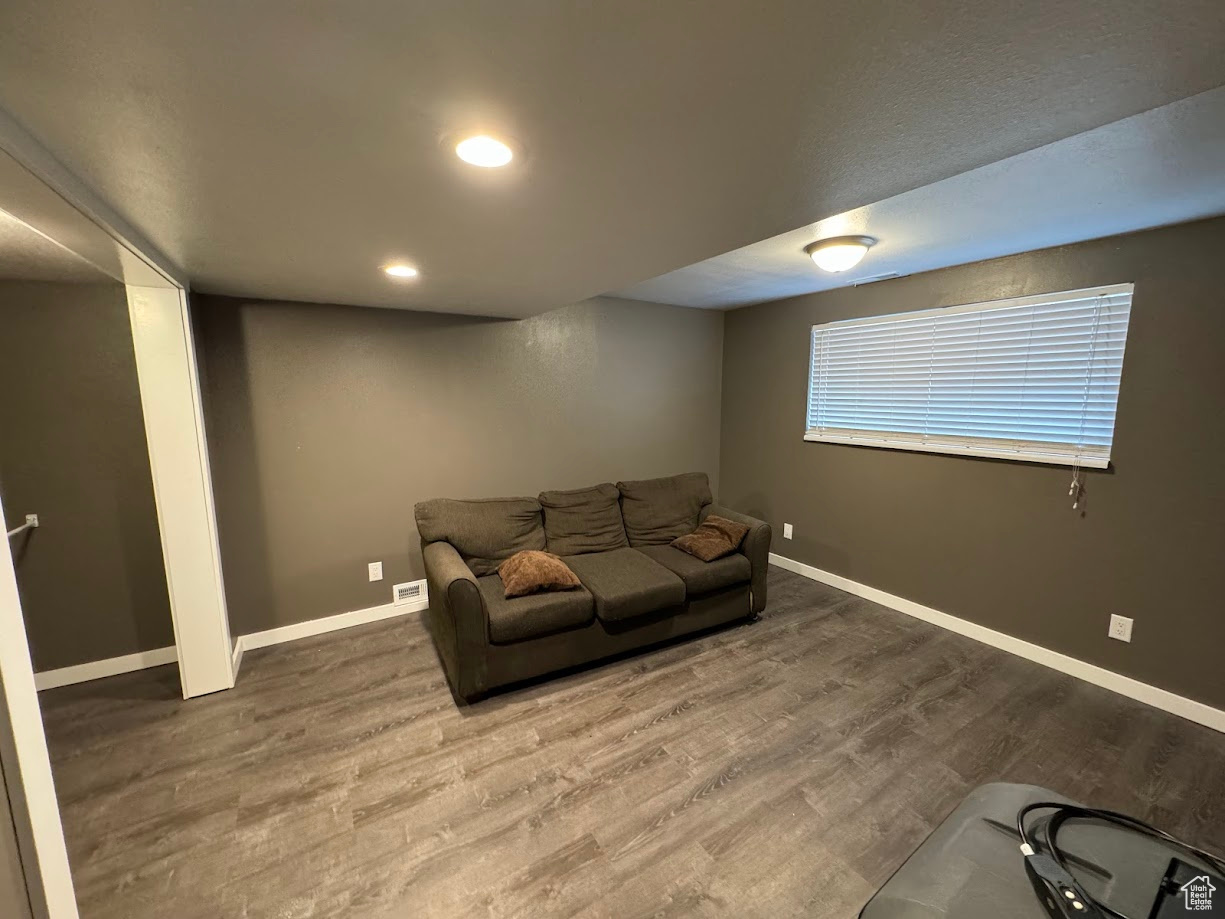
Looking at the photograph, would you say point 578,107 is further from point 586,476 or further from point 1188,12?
point 586,476

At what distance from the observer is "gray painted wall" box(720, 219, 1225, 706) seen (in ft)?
6.77

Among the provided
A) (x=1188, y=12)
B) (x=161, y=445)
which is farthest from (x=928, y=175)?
(x=161, y=445)

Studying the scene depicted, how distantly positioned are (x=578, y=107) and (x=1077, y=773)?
2.86 meters

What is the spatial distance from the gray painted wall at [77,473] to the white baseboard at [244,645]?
0.05m

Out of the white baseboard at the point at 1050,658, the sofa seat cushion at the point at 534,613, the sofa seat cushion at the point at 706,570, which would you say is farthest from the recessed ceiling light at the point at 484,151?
the white baseboard at the point at 1050,658

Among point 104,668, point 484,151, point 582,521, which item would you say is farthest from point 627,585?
point 104,668

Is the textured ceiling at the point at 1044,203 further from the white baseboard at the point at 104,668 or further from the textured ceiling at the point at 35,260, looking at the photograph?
the white baseboard at the point at 104,668

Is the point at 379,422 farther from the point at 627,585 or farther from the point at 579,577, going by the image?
the point at 627,585

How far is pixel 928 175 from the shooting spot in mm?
1211

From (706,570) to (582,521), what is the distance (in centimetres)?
89

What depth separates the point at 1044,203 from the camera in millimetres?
1819

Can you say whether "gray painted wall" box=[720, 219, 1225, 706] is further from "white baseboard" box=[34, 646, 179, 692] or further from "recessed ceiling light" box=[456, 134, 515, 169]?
"white baseboard" box=[34, 646, 179, 692]

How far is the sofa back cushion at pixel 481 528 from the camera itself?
2742 millimetres

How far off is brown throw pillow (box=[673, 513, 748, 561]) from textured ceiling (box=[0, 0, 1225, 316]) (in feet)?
6.54
